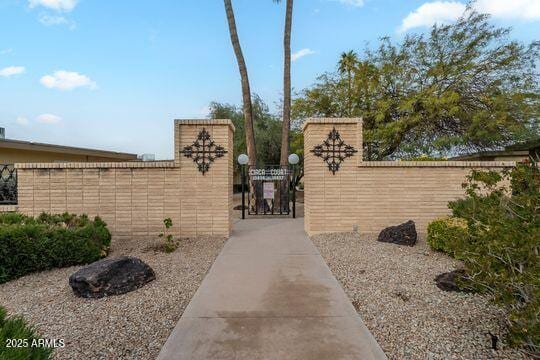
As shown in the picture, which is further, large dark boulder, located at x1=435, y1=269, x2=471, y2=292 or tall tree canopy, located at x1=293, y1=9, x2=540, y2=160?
tall tree canopy, located at x1=293, y1=9, x2=540, y2=160

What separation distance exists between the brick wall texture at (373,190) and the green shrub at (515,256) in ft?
12.9

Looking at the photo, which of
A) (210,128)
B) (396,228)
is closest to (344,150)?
(396,228)

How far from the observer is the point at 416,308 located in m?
3.43

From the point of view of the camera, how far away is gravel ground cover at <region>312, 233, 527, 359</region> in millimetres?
2688

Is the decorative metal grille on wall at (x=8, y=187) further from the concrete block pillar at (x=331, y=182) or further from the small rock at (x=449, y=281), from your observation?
the small rock at (x=449, y=281)

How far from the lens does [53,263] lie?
4922 millimetres

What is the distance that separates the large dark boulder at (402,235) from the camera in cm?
622

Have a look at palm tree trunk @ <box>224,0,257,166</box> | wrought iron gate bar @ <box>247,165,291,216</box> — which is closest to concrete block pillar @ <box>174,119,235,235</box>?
wrought iron gate bar @ <box>247,165,291,216</box>

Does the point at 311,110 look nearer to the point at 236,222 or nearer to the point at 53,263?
the point at 236,222

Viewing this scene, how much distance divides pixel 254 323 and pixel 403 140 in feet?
41.5

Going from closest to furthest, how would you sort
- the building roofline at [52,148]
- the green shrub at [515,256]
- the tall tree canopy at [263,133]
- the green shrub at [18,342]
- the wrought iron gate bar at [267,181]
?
1. the green shrub at [18,342]
2. the green shrub at [515,256]
3. the wrought iron gate bar at [267,181]
4. the building roofline at [52,148]
5. the tall tree canopy at [263,133]

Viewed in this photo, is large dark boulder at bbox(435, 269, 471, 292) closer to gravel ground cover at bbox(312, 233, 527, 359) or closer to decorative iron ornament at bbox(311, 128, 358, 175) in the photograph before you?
gravel ground cover at bbox(312, 233, 527, 359)

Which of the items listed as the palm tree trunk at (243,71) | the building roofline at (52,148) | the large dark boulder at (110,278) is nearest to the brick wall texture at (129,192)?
the large dark boulder at (110,278)

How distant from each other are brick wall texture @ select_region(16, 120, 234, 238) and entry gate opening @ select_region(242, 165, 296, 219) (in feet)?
10.6
